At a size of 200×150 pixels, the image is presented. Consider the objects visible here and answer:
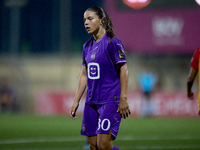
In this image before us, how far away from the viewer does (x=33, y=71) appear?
32.9 meters

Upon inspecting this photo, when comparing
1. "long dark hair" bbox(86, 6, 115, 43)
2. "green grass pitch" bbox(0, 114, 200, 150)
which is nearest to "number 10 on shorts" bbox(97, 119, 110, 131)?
"long dark hair" bbox(86, 6, 115, 43)

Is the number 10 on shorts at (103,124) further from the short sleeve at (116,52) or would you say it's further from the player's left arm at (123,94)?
the short sleeve at (116,52)

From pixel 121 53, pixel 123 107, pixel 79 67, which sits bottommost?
pixel 79 67

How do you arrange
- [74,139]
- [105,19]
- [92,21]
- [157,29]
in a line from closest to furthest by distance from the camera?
[92,21]
[105,19]
[74,139]
[157,29]

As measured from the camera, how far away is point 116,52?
515cm

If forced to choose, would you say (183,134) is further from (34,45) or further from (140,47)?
(34,45)

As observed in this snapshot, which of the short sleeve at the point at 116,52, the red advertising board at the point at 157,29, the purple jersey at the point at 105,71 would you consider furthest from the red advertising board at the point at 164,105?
the short sleeve at the point at 116,52

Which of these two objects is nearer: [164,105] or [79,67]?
[164,105]

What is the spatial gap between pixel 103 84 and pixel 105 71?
17 cm

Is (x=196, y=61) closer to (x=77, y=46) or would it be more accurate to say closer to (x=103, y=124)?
(x=103, y=124)

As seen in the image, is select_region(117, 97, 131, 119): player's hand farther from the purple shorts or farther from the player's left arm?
the purple shorts

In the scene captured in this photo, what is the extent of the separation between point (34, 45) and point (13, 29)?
5954mm

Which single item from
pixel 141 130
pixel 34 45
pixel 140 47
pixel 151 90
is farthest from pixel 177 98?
pixel 34 45

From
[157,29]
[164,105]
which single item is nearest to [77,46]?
[157,29]
